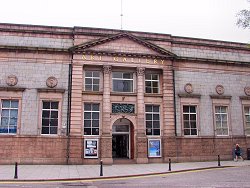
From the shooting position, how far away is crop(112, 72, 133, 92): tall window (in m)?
25.0

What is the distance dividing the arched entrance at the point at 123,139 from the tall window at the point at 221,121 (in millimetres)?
8413

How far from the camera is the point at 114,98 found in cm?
2433

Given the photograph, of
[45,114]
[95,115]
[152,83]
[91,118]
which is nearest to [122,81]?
[152,83]

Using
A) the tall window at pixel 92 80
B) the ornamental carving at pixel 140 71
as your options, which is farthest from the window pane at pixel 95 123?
the ornamental carving at pixel 140 71

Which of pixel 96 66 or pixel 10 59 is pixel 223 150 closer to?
pixel 96 66

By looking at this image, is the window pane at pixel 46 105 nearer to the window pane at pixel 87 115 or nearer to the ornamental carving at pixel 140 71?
the window pane at pixel 87 115

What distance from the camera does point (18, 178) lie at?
1477 centimetres

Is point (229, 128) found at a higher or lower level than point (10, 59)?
lower

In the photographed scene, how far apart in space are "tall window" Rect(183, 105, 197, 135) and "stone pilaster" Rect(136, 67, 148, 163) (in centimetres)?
413

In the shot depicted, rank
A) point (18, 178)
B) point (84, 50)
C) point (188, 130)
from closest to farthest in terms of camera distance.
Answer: point (18, 178) < point (84, 50) < point (188, 130)

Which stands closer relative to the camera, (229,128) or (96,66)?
(96,66)

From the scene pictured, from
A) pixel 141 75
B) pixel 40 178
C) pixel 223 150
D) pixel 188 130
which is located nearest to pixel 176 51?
pixel 141 75

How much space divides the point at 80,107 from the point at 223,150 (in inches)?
550

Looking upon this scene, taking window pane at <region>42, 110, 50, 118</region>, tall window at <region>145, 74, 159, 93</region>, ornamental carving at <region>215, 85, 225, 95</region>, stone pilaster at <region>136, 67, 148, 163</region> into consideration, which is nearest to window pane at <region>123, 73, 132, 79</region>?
stone pilaster at <region>136, 67, 148, 163</region>
